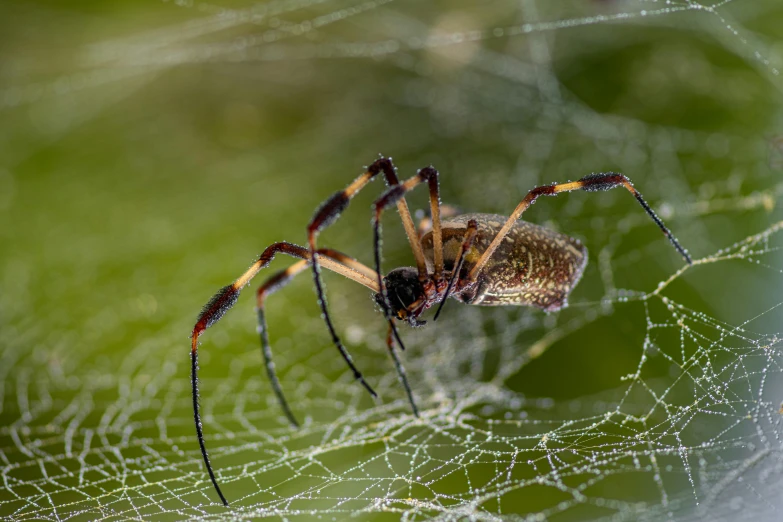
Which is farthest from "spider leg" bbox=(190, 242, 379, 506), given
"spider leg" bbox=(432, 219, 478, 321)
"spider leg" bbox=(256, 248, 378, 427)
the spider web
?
the spider web

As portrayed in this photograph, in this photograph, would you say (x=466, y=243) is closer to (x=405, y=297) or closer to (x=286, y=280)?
(x=405, y=297)

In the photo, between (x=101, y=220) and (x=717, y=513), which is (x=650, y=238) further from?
(x=101, y=220)

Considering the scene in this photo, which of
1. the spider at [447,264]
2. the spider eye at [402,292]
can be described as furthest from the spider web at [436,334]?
the spider eye at [402,292]

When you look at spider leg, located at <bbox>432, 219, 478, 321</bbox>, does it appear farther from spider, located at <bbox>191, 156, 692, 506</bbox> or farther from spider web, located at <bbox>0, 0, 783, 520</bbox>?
spider web, located at <bbox>0, 0, 783, 520</bbox>

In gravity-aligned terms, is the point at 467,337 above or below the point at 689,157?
below

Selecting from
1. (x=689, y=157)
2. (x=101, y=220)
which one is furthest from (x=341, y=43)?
(x=689, y=157)

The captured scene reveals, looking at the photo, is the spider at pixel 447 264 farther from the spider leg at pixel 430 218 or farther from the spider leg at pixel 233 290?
the spider leg at pixel 430 218
